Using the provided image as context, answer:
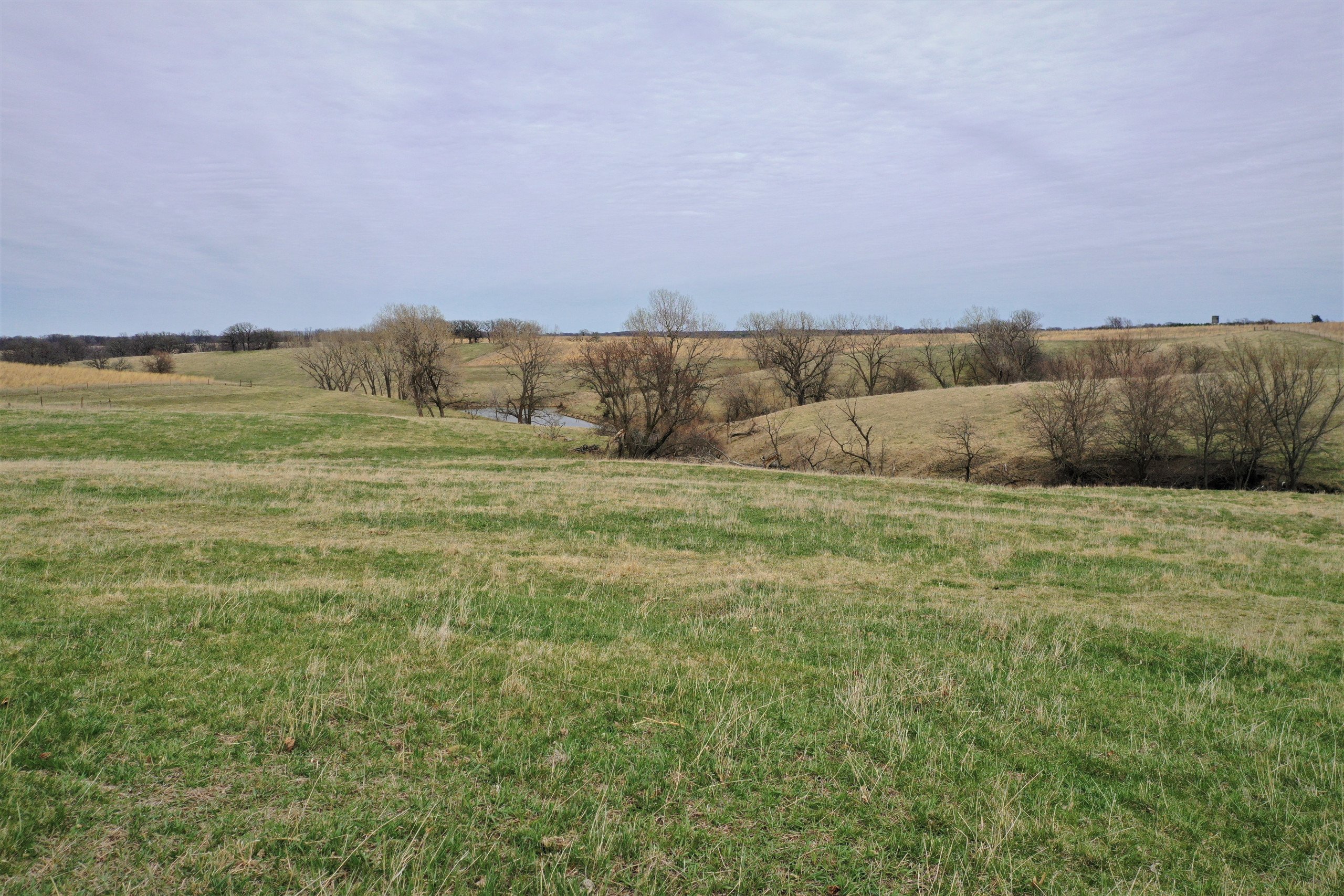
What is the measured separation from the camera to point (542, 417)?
8644cm

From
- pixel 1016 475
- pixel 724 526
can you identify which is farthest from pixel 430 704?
pixel 1016 475

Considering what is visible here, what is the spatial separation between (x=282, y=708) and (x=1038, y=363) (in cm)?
9249

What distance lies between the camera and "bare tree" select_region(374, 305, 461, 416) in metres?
69.6

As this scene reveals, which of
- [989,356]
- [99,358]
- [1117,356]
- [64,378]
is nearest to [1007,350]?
[989,356]

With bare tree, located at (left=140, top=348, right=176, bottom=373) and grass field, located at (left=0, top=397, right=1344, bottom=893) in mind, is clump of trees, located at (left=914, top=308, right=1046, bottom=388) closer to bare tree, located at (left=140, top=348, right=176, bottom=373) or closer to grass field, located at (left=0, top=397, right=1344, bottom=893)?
grass field, located at (left=0, top=397, right=1344, bottom=893)

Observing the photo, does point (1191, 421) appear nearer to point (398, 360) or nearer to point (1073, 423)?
point (1073, 423)

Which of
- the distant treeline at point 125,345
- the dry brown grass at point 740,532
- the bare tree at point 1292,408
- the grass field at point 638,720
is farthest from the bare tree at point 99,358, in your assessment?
the bare tree at point 1292,408

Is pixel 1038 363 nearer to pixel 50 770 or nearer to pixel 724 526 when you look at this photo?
pixel 724 526

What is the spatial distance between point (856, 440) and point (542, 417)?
42.9 metres

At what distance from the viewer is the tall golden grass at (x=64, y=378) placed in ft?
219

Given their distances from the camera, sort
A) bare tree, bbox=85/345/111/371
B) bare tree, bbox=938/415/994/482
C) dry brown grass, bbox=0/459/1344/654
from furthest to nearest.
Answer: bare tree, bbox=85/345/111/371
bare tree, bbox=938/415/994/482
dry brown grass, bbox=0/459/1344/654

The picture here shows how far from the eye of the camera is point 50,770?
443 centimetres

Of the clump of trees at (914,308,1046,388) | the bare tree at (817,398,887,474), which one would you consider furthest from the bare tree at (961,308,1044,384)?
the bare tree at (817,398,887,474)

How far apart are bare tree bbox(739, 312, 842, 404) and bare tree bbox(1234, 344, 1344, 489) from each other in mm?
44769
